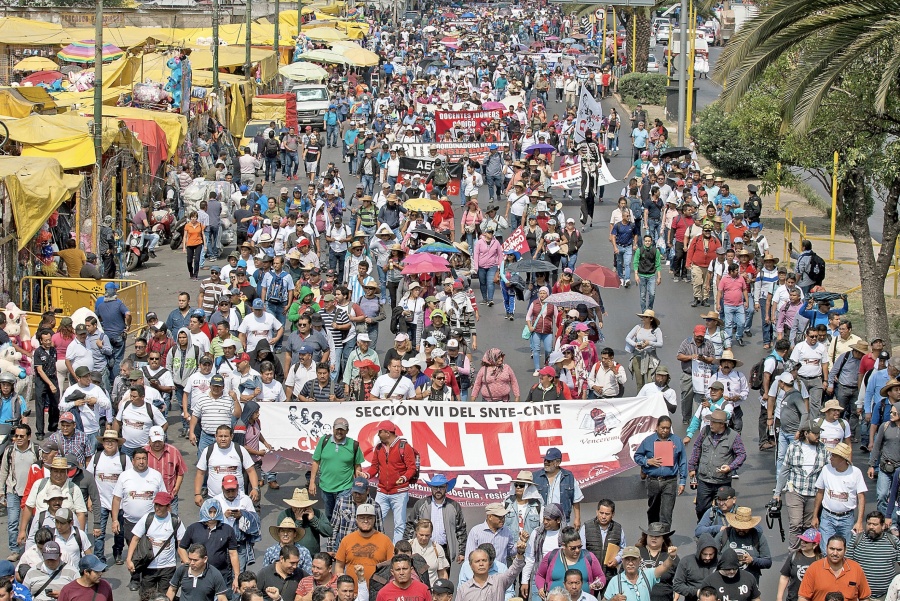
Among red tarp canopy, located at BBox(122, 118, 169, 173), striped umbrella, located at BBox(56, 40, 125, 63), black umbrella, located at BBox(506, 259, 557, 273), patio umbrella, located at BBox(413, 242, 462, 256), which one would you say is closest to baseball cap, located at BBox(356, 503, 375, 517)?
black umbrella, located at BBox(506, 259, 557, 273)

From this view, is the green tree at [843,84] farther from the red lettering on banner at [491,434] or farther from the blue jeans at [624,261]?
the red lettering on banner at [491,434]

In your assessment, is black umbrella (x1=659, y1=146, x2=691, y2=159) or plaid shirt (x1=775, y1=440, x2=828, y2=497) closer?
plaid shirt (x1=775, y1=440, x2=828, y2=497)

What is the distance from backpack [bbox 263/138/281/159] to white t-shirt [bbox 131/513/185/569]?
24778 millimetres

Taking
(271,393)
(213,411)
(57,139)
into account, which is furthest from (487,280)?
(213,411)

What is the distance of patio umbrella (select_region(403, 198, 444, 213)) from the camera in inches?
960

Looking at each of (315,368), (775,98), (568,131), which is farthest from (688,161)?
(315,368)

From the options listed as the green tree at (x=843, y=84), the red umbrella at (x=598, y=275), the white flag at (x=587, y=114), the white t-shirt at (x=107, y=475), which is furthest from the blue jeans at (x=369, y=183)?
the white t-shirt at (x=107, y=475)

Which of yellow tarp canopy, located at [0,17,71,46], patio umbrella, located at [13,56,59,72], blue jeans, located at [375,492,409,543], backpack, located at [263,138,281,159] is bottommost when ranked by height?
blue jeans, located at [375,492,409,543]

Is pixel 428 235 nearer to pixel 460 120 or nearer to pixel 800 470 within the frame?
pixel 800 470

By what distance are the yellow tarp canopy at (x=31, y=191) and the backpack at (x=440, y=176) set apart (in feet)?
30.0

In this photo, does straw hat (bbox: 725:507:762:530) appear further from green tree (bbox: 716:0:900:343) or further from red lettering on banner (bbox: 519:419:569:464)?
green tree (bbox: 716:0:900:343)

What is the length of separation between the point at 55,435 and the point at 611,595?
20.0ft

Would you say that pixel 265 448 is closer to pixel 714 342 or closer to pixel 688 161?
pixel 714 342

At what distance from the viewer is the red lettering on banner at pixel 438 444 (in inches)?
596
